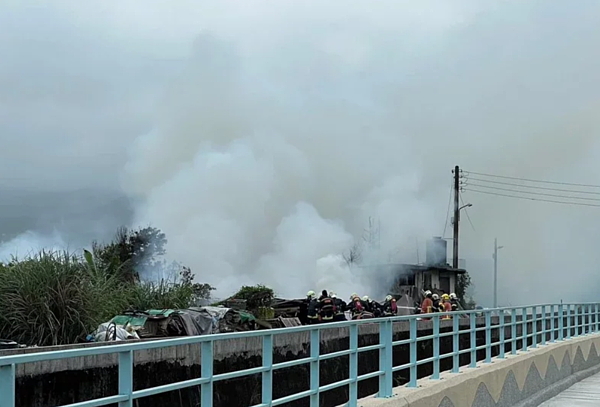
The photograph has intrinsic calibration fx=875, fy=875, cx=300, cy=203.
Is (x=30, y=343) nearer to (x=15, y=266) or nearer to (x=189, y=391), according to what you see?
(x=15, y=266)

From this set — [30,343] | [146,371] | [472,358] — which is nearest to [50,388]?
[146,371]

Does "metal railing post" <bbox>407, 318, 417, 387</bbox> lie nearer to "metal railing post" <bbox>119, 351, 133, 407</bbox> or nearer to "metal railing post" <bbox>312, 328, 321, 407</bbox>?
"metal railing post" <bbox>312, 328, 321, 407</bbox>

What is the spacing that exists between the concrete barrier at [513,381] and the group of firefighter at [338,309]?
414 inches

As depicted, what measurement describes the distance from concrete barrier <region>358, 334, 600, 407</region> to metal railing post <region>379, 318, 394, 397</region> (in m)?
0.12

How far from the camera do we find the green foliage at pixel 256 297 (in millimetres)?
34866

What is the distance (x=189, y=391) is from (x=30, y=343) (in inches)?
246

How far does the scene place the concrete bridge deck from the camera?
1378 centimetres

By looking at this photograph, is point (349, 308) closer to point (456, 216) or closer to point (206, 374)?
point (456, 216)

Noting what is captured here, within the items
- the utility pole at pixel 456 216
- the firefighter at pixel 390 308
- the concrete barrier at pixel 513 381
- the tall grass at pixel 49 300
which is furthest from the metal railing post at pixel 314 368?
the utility pole at pixel 456 216

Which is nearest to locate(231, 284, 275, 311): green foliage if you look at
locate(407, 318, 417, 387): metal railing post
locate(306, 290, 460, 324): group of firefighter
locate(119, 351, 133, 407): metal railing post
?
locate(306, 290, 460, 324): group of firefighter

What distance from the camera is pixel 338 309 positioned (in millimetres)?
31578

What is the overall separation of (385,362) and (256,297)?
2790 cm

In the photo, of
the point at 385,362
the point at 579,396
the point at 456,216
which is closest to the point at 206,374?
the point at 385,362

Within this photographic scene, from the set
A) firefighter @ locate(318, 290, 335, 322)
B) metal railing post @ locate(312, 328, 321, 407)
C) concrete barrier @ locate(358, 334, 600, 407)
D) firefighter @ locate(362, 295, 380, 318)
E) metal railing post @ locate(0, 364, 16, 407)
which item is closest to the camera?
metal railing post @ locate(0, 364, 16, 407)
